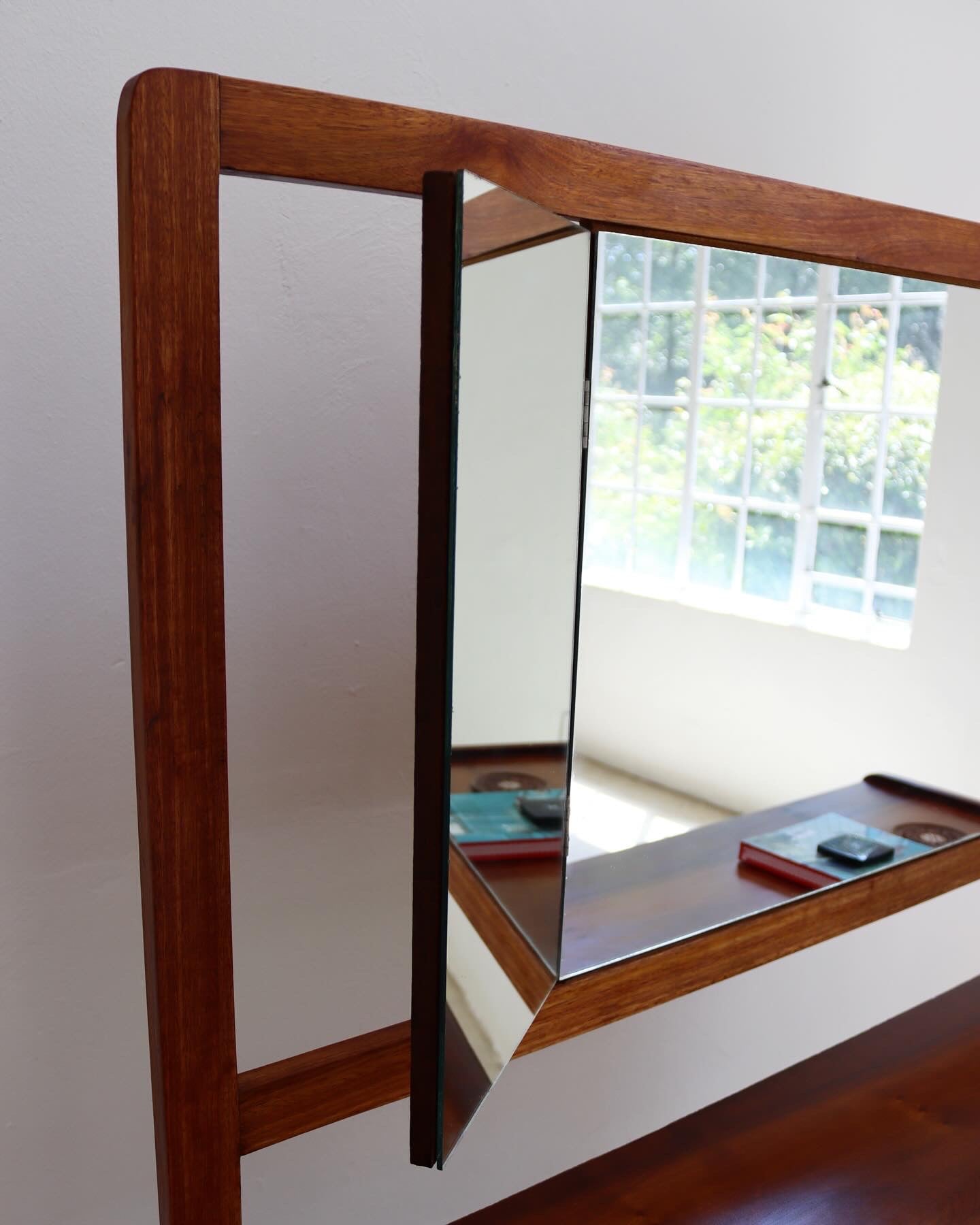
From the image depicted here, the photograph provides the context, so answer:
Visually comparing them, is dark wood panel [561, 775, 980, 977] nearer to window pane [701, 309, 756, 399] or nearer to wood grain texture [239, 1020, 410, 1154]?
wood grain texture [239, 1020, 410, 1154]

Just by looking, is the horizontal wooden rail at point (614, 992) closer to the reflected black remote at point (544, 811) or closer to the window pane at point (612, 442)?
the reflected black remote at point (544, 811)

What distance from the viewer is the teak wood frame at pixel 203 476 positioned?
28.5 inches

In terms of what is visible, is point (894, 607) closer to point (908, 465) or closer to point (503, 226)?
point (908, 465)

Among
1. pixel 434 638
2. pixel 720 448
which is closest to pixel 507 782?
pixel 434 638

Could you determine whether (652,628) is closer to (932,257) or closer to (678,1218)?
(932,257)

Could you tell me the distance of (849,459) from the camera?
1.40 meters

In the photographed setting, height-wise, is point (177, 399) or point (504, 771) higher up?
point (177, 399)

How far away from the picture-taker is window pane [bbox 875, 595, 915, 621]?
1.49 meters

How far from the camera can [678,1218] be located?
1.31m

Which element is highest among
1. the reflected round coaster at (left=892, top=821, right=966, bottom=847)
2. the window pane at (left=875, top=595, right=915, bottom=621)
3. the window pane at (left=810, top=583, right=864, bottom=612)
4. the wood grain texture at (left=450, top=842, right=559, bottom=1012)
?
the window pane at (left=810, top=583, right=864, bottom=612)

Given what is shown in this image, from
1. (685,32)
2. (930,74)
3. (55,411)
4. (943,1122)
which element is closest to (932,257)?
(685,32)

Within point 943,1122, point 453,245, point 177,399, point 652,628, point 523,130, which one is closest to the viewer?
point 453,245

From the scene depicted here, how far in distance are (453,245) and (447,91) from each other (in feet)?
2.82

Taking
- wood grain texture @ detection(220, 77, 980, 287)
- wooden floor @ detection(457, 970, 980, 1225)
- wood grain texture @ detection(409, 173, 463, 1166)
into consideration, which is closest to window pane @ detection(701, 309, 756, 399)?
wood grain texture @ detection(220, 77, 980, 287)
